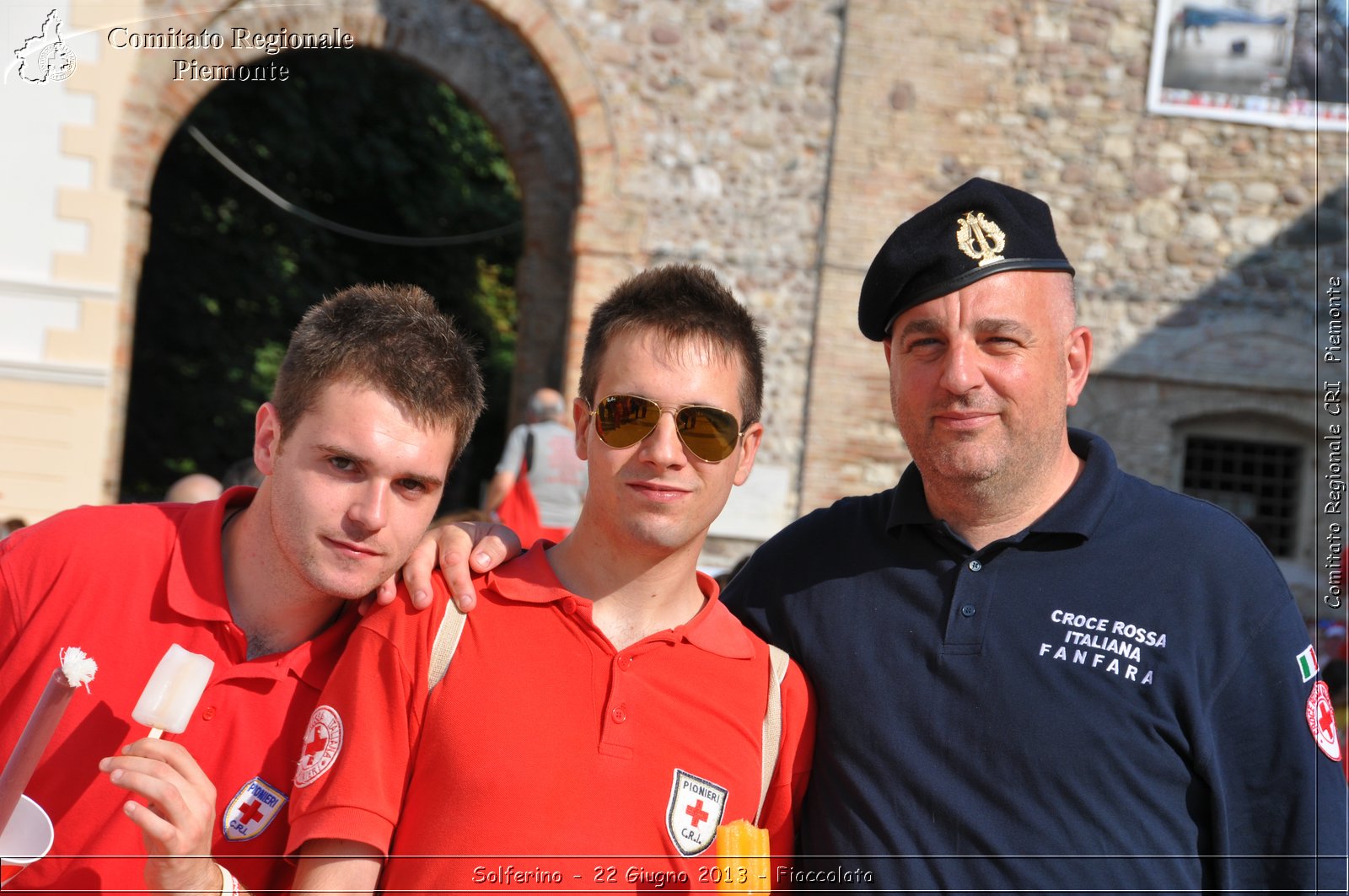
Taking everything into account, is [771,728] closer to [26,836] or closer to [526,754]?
[526,754]

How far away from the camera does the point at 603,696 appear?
2197 millimetres

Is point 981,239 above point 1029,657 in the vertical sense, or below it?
above

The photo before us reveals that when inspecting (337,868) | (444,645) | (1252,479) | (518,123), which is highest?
(518,123)

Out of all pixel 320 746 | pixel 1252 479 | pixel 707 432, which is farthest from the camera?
pixel 1252 479

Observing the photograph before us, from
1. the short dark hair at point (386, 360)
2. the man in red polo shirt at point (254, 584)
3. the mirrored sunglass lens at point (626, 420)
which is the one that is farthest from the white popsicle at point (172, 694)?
the mirrored sunglass lens at point (626, 420)

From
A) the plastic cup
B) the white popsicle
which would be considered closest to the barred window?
the white popsicle

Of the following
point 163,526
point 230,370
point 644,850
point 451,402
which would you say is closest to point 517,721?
point 644,850

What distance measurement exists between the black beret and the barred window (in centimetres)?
939

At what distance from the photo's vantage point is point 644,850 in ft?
6.97

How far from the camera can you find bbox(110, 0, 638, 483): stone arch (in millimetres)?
10141

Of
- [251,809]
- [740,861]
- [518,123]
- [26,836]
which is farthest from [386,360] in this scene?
[518,123]

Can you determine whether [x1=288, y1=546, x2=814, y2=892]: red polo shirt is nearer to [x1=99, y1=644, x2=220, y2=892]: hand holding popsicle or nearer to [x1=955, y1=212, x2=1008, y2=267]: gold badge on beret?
[x1=99, y1=644, x2=220, y2=892]: hand holding popsicle

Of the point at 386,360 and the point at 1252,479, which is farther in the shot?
the point at 1252,479

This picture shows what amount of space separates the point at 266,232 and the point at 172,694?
14.7 m
